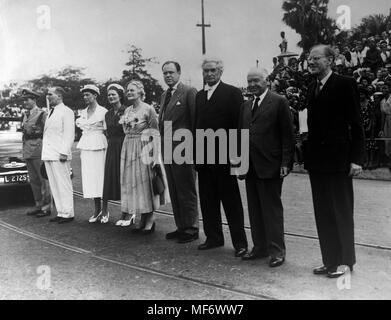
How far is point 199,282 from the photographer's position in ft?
13.2

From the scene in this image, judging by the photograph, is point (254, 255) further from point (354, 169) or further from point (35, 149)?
point (35, 149)

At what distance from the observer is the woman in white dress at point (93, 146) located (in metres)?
6.63

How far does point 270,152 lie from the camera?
4.47 meters

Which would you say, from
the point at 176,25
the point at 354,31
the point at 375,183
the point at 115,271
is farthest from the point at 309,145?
the point at 354,31

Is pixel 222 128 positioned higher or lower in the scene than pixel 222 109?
lower

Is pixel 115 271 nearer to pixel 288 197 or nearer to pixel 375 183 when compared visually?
pixel 288 197

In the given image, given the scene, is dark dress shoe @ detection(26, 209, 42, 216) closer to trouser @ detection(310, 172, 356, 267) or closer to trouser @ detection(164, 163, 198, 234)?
trouser @ detection(164, 163, 198, 234)

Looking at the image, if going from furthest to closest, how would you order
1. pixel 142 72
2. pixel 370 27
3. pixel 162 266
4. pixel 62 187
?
1. pixel 370 27
2. pixel 142 72
3. pixel 62 187
4. pixel 162 266

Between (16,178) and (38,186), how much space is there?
0.64 meters

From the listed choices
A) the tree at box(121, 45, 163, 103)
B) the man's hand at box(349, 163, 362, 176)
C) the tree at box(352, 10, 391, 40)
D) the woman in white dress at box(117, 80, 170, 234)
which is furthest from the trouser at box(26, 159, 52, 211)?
the tree at box(352, 10, 391, 40)

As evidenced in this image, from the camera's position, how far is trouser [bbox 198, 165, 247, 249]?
489 cm

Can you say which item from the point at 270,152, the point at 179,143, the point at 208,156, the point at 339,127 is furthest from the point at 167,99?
the point at 339,127

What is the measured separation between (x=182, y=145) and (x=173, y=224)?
1.42m

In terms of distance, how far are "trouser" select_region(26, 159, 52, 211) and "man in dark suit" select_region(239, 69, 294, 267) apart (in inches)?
154
